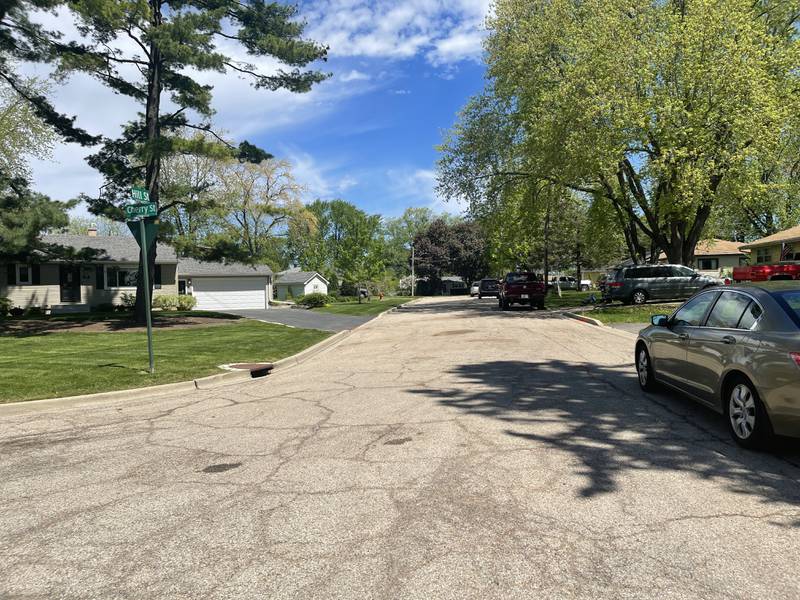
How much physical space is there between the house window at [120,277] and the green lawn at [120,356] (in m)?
15.7

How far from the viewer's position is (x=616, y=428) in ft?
18.9

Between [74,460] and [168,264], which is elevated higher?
[168,264]

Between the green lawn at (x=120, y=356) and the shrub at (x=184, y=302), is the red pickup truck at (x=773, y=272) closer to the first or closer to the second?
the green lawn at (x=120, y=356)

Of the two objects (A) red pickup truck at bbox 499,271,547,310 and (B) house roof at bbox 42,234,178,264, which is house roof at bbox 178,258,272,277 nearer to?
(B) house roof at bbox 42,234,178,264

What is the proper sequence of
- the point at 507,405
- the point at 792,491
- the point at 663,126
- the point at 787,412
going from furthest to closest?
the point at 663,126 < the point at 507,405 < the point at 787,412 < the point at 792,491

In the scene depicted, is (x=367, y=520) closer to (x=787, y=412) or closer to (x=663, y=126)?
(x=787, y=412)

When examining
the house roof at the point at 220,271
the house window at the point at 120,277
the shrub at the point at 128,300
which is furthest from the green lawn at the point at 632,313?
the house window at the point at 120,277

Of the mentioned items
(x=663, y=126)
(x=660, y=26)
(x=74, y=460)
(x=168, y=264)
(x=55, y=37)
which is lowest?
(x=74, y=460)

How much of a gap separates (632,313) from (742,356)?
16.8 m

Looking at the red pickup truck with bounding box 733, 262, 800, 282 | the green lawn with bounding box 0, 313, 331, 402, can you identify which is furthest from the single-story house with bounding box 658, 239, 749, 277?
the green lawn with bounding box 0, 313, 331, 402

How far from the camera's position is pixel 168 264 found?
34281mm

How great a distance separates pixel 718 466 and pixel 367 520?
3128mm

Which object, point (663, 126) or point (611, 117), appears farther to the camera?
point (611, 117)

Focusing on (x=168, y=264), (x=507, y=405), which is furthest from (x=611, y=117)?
(x=168, y=264)
